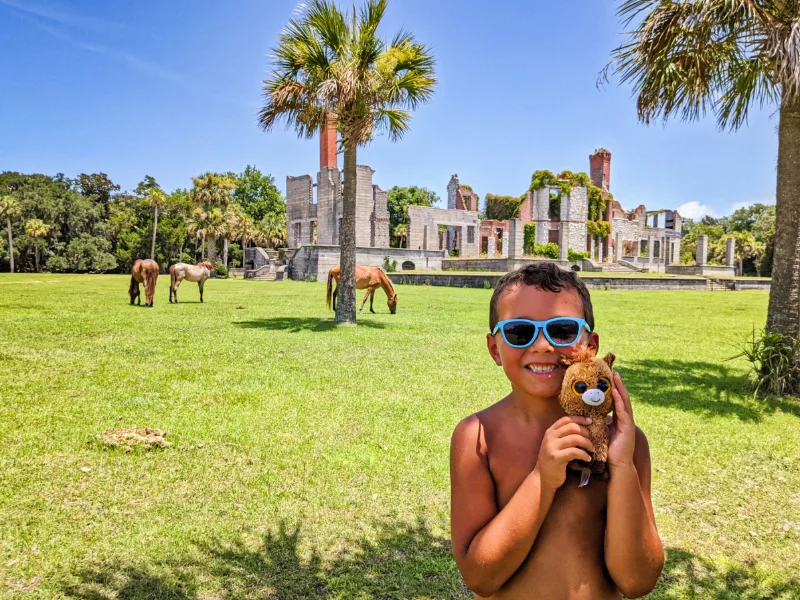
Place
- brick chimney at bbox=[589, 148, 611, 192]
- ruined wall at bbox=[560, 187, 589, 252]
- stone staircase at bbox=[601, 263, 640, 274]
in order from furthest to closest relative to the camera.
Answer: brick chimney at bbox=[589, 148, 611, 192] → ruined wall at bbox=[560, 187, 589, 252] → stone staircase at bbox=[601, 263, 640, 274]

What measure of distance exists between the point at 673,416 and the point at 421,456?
124 inches

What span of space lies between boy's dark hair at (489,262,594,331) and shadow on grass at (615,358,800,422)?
225 inches

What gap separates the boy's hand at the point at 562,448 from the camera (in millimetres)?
1310

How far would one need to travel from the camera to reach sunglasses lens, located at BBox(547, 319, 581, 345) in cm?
148

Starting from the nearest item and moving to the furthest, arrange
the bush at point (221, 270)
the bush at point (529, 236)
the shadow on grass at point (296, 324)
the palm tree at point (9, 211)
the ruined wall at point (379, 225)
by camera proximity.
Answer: the shadow on grass at point (296, 324) → the bush at point (221, 270) → the bush at point (529, 236) → the palm tree at point (9, 211) → the ruined wall at point (379, 225)

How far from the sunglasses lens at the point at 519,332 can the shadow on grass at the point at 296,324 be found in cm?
1062

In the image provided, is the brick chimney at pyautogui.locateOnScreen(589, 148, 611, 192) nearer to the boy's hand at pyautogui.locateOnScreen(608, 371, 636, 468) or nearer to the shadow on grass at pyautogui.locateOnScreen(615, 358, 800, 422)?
the shadow on grass at pyautogui.locateOnScreen(615, 358, 800, 422)

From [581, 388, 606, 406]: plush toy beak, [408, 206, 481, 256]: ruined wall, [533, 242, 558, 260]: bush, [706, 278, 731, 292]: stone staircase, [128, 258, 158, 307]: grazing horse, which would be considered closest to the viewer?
[581, 388, 606, 406]: plush toy beak

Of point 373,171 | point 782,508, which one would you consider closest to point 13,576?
point 782,508

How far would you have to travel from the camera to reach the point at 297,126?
42.6 ft

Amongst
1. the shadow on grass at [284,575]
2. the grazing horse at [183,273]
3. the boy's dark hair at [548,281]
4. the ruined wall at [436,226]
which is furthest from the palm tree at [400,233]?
the boy's dark hair at [548,281]

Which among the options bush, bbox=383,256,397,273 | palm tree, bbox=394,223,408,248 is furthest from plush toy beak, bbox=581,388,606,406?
palm tree, bbox=394,223,408,248

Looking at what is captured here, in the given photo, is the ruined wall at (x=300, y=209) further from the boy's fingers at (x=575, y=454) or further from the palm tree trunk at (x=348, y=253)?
the boy's fingers at (x=575, y=454)

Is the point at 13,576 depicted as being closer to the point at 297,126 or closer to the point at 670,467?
the point at 670,467
